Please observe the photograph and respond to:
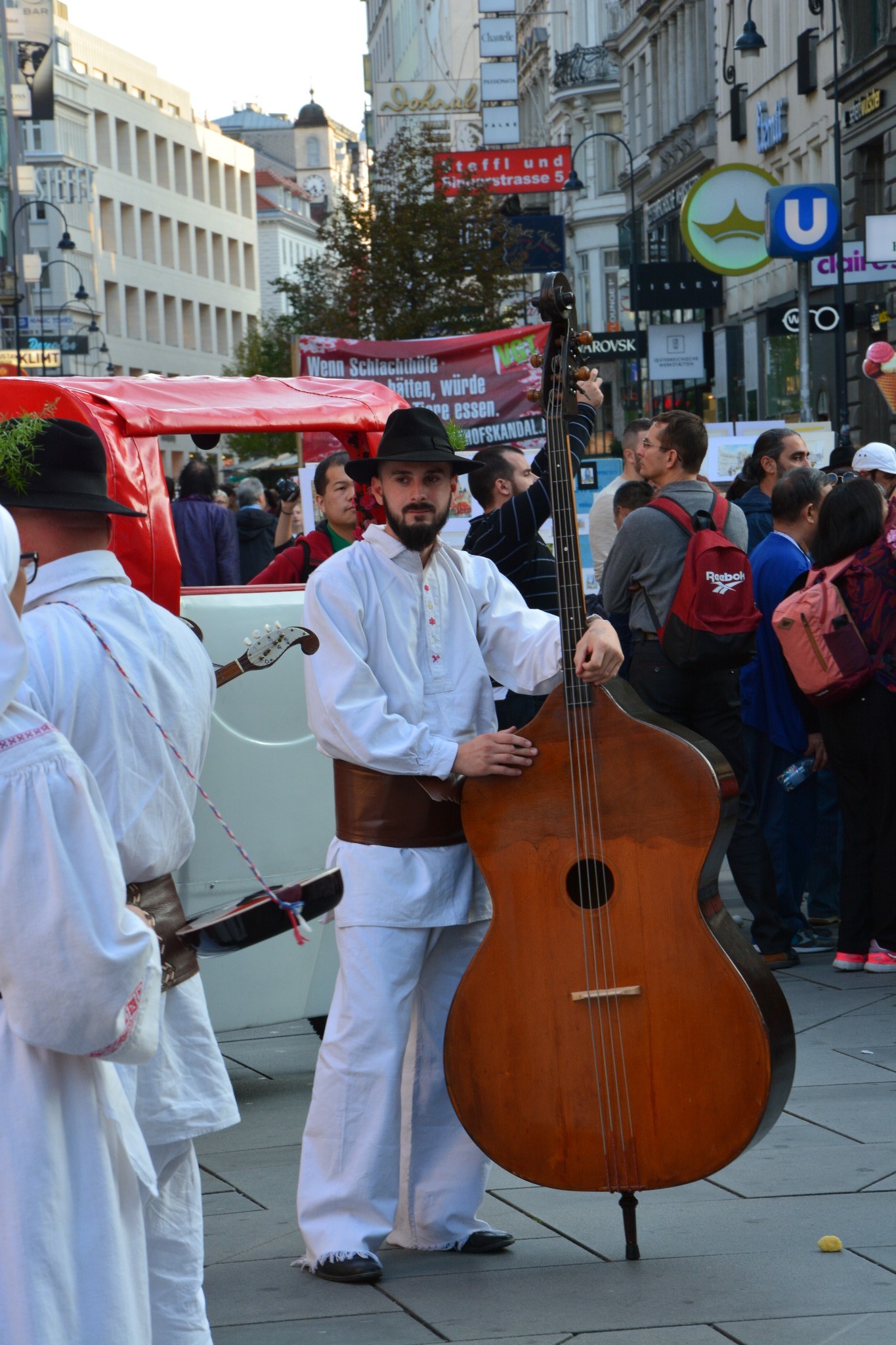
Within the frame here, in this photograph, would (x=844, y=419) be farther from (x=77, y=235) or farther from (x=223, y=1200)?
(x=77, y=235)

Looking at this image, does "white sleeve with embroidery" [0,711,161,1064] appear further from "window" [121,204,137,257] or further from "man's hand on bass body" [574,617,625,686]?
"window" [121,204,137,257]

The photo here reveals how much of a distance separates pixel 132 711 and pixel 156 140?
3629 inches

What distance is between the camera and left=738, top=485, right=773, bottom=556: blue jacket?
337 inches

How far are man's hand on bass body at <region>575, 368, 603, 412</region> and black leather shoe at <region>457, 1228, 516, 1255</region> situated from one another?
204 centimetres

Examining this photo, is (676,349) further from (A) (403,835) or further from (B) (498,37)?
(A) (403,835)

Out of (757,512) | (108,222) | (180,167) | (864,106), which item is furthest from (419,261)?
(180,167)

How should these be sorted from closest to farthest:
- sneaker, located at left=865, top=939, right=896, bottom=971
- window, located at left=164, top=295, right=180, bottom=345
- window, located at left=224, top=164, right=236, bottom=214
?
sneaker, located at left=865, top=939, right=896, bottom=971, window, located at left=164, top=295, right=180, bottom=345, window, located at left=224, top=164, right=236, bottom=214

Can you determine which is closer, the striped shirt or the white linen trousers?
the white linen trousers

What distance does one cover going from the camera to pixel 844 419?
71.6 ft

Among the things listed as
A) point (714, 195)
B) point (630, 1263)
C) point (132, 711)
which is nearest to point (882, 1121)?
point (630, 1263)

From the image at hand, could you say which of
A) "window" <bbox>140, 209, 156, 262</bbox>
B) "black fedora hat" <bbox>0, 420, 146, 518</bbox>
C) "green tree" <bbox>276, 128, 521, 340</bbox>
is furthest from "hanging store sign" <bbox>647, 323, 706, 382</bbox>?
"window" <bbox>140, 209, 156, 262</bbox>

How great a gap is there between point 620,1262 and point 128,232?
86085 millimetres

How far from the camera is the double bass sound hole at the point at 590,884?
3.94 metres

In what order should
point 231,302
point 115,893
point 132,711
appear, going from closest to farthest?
point 115,893 → point 132,711 → point 231,302
